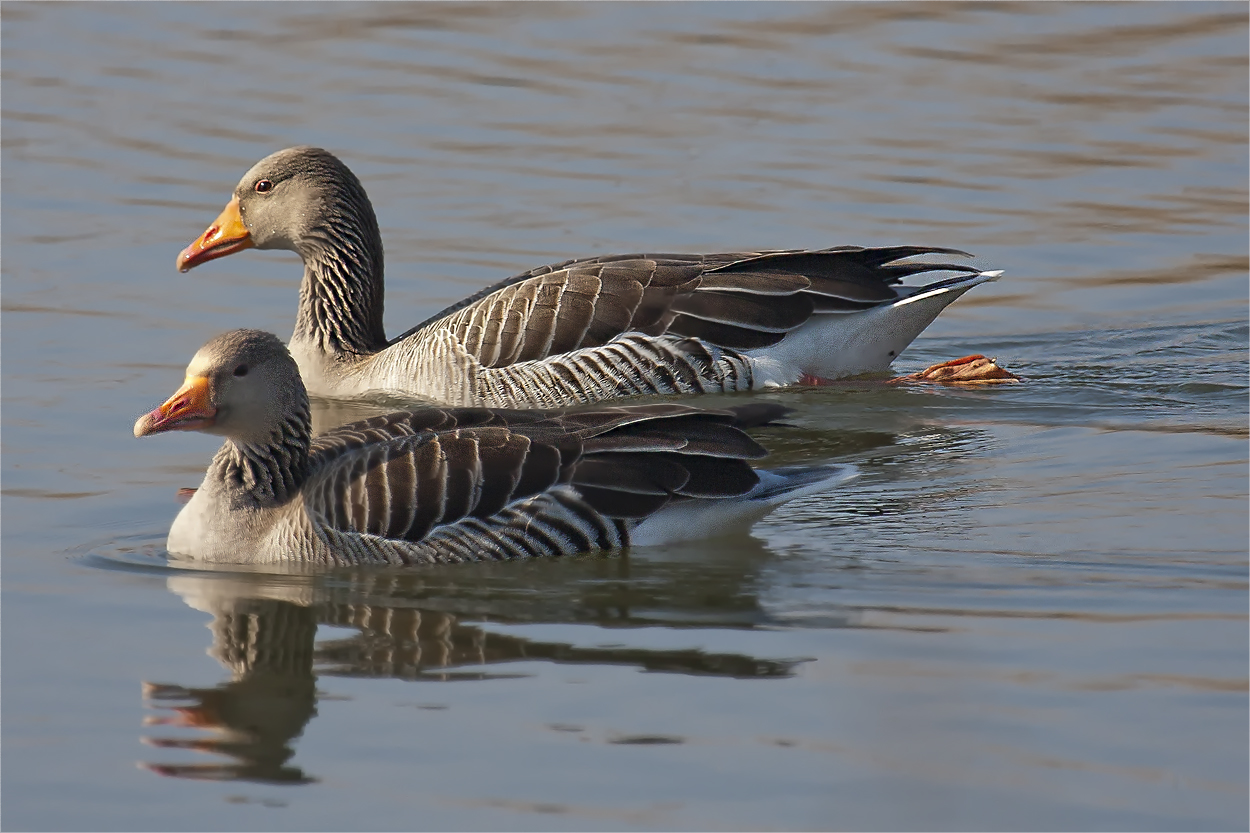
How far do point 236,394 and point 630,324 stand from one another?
4285 millimetres

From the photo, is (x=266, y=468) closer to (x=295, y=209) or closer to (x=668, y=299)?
(x=668, y=299)

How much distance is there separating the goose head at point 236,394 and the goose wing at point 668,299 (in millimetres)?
3636

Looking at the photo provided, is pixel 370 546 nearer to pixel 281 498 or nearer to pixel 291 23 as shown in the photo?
pixel 281 498

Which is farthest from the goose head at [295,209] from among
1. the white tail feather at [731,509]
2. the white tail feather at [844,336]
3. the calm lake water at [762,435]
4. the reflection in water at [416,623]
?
the white tail feather at [731,509]

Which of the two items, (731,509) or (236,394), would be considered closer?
(236,394)

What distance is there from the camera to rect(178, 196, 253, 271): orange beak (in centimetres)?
1374

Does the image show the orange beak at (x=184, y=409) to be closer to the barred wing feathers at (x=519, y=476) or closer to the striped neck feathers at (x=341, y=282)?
the barred wing feathers at (x=519, y=476)

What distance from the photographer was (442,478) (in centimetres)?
920

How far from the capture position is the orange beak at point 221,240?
45.1 feet

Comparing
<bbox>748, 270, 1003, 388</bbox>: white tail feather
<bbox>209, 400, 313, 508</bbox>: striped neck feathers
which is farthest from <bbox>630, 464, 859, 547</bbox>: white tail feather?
<bbox>748, 270, 1003, 388</bbox>: white tail feather

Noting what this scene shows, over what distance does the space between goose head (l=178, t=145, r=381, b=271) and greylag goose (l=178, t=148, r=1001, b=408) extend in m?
0.01

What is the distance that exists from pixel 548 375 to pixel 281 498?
12.6 feet

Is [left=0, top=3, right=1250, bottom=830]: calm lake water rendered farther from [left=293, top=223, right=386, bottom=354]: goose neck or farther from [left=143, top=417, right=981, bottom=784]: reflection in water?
[left=293, top=223, right=386, bottom=354]: goose neck

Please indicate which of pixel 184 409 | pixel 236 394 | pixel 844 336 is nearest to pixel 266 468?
pixel 236 394
